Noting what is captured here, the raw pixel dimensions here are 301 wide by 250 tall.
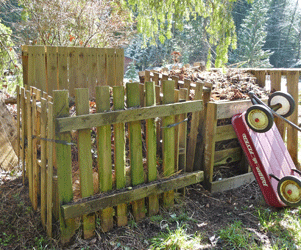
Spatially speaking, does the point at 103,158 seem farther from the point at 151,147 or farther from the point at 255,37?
the point at 255,37

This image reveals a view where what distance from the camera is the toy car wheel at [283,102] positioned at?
11.7 feet

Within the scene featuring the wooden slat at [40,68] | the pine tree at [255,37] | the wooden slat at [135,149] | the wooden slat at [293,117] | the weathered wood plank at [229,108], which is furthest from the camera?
the pine tree at [255,37]

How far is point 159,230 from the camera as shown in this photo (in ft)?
10.0

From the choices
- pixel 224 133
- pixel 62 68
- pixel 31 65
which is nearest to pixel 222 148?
pixel 224 133

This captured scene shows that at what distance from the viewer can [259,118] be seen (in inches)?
126

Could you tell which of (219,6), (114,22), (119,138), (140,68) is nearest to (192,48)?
(140,68)

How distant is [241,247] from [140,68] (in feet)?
129

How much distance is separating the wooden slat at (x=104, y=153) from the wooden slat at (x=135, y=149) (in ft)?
0.91

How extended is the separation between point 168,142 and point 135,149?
0.46 m

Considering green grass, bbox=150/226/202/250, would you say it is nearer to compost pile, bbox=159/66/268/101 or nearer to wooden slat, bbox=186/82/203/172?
wooden slat, bbox=186/82/203/172

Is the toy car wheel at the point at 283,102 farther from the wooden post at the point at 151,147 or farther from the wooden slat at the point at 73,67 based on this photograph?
the wooden slat at the point at 73,67

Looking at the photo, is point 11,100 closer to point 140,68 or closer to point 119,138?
point 119,138

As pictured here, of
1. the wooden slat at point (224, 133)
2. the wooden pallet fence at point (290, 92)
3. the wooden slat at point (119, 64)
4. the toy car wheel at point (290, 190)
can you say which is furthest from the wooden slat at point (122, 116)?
the wooden slat at point (119, 64)

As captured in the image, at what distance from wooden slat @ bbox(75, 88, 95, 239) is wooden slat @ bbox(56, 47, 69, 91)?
5.78 feet
